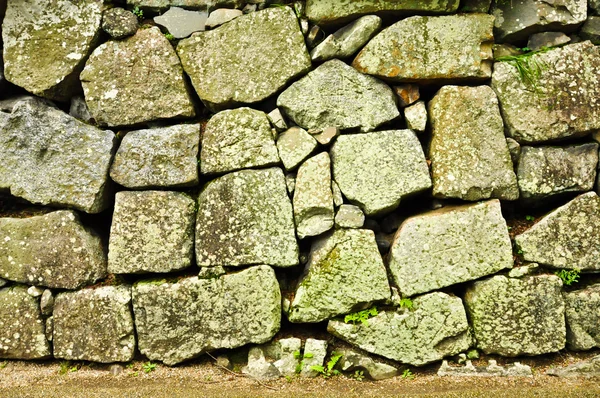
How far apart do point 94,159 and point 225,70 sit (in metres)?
1.55

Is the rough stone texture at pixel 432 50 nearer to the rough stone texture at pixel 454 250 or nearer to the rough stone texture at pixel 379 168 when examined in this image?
the rough stone texture at pixel 379 168

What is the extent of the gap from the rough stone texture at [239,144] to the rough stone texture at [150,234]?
505 mm

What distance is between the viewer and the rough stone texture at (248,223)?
13.6 feet

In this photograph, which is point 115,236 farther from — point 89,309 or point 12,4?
point 12,4

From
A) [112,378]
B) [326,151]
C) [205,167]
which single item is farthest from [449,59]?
[112,378]

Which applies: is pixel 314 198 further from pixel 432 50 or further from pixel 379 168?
pixel 432 50

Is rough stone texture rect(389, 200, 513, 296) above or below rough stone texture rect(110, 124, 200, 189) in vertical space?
below

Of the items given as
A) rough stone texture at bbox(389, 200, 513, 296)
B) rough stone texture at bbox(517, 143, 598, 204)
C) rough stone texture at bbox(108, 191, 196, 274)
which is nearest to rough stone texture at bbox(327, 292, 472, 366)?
rough stone texture at bbox(389, 200, 513, 296)

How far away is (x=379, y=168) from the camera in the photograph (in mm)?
4160

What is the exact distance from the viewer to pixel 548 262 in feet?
13.4

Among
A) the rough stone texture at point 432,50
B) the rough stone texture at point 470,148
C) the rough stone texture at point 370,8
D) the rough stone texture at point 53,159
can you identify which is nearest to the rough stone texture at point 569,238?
the rough stone texture at point 470,148

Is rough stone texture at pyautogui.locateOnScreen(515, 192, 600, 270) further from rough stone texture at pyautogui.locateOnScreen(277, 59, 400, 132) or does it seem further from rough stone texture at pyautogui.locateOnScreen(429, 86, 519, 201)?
rough stone texture at pyautogui.locateOnScreen(277, 59, 400, 132)

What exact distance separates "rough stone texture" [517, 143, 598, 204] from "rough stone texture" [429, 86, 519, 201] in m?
0.14

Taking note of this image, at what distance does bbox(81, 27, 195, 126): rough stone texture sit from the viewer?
4.38 m
